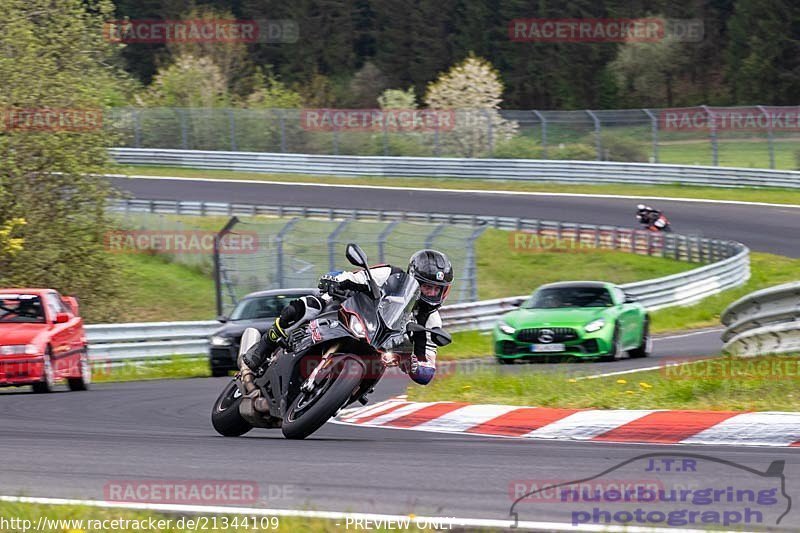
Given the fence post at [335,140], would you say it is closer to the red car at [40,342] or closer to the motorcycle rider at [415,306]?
the red car at [40,342]

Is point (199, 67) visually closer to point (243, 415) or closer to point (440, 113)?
point (440, 113)

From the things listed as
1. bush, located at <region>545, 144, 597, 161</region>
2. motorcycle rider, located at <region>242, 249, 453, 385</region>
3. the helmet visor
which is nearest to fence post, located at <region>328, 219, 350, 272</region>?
motorcycle rider, located at <region>242, 249, 453, 385</region>

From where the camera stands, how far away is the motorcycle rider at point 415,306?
8.28 m

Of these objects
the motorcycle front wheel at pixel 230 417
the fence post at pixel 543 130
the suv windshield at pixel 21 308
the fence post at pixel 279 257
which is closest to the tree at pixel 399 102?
the fence post at pixel 543 130

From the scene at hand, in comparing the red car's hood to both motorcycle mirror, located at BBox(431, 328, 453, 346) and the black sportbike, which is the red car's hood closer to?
the black sportbike

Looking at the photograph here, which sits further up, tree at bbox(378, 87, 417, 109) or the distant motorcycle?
tree at bbox(378, 87, 417, 109)

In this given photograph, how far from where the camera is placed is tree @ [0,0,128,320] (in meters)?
25.9

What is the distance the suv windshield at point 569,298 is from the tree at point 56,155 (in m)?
11.4

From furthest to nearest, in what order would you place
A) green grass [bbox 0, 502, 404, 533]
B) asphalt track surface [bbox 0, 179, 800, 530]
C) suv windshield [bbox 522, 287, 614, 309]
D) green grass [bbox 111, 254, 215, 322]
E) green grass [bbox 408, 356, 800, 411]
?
green grass [bbox 111, 254, 215, 322] < suv windshield [bbox 522, 287, 614, 309] < green grass [bbox 408, 356, 800, 411] < asphalt track surface [bbox 0, 179, 800, 530] < green grass [bbox 0, 502, 404, 533]

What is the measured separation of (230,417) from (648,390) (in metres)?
Result: 3.89

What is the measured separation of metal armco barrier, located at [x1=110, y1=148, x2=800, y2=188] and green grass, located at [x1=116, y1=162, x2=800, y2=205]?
26 cm

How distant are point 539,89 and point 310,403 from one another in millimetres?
75534

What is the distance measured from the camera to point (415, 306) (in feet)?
28.0

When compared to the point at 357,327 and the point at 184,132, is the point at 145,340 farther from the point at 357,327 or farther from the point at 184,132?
the point at 184,132
